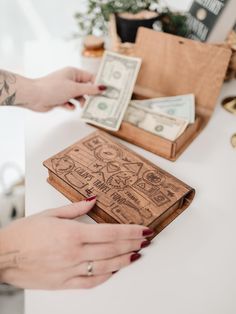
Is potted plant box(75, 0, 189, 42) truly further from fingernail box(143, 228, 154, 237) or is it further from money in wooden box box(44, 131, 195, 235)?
fingernail box(143, 228, 154, 237)

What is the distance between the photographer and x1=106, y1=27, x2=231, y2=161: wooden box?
847 mm

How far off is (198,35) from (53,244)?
79cm

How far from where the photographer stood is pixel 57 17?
204 centimetres

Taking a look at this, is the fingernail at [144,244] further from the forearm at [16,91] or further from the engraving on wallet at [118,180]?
the forearm at [16,91]

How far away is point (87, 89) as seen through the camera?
0.95 m

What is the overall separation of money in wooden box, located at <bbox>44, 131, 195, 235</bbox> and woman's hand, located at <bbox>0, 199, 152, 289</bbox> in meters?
0.04

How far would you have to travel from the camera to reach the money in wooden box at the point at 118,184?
66 centimetres

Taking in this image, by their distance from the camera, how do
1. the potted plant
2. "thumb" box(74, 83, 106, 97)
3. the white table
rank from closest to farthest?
1. the white table
2. "thumb" box(74, 83, 106, 97)
3. the potted plant

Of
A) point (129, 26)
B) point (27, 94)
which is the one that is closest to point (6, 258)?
point (27, 94)

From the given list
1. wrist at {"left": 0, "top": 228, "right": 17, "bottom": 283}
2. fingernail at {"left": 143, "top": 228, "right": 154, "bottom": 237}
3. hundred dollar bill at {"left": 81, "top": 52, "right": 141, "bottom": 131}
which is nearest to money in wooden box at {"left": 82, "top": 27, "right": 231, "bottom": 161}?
hundred dollar bill at {"left": 81, "top": 52, "right": 141, "bottom": 131}

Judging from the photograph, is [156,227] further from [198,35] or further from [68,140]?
[198,35]

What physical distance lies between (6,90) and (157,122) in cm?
40

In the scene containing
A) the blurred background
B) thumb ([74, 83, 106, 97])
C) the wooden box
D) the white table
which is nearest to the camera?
the white table

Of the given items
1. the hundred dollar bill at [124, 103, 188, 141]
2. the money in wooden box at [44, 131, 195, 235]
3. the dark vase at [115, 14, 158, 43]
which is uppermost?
the dark vase at [115, 14, 158, 43]
